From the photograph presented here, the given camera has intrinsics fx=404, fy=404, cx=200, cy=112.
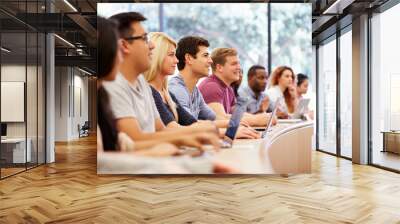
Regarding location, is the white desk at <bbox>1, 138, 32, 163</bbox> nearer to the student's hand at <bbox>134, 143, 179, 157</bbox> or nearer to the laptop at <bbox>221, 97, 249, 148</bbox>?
the student's hand at <bbox>134, 143, 179, 157</bbox>

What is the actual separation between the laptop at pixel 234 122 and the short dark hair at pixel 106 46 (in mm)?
1974

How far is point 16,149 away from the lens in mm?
6887

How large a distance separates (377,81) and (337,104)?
1.88 meters

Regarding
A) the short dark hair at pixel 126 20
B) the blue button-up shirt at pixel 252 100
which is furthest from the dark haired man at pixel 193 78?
the short dark hair at pixel 126 20

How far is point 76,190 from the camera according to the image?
5.48 metres

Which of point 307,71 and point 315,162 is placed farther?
point 315,162

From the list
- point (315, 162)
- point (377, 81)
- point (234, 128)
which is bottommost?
point (315, 162)

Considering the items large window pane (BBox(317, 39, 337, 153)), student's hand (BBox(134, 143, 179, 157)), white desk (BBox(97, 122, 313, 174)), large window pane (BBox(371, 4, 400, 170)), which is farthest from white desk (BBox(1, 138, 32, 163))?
large window pane (BBox(317, 39, 337, 153))

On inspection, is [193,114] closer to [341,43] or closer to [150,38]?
[150,38]

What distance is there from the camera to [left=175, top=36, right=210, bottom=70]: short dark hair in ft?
20.4

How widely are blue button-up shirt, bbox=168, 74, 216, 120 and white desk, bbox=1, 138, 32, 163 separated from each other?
9.22ft

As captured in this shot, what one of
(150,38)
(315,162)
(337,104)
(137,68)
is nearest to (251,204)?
(137,68)

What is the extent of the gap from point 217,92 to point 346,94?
4083 mm

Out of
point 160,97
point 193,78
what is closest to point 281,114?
point 193,78
